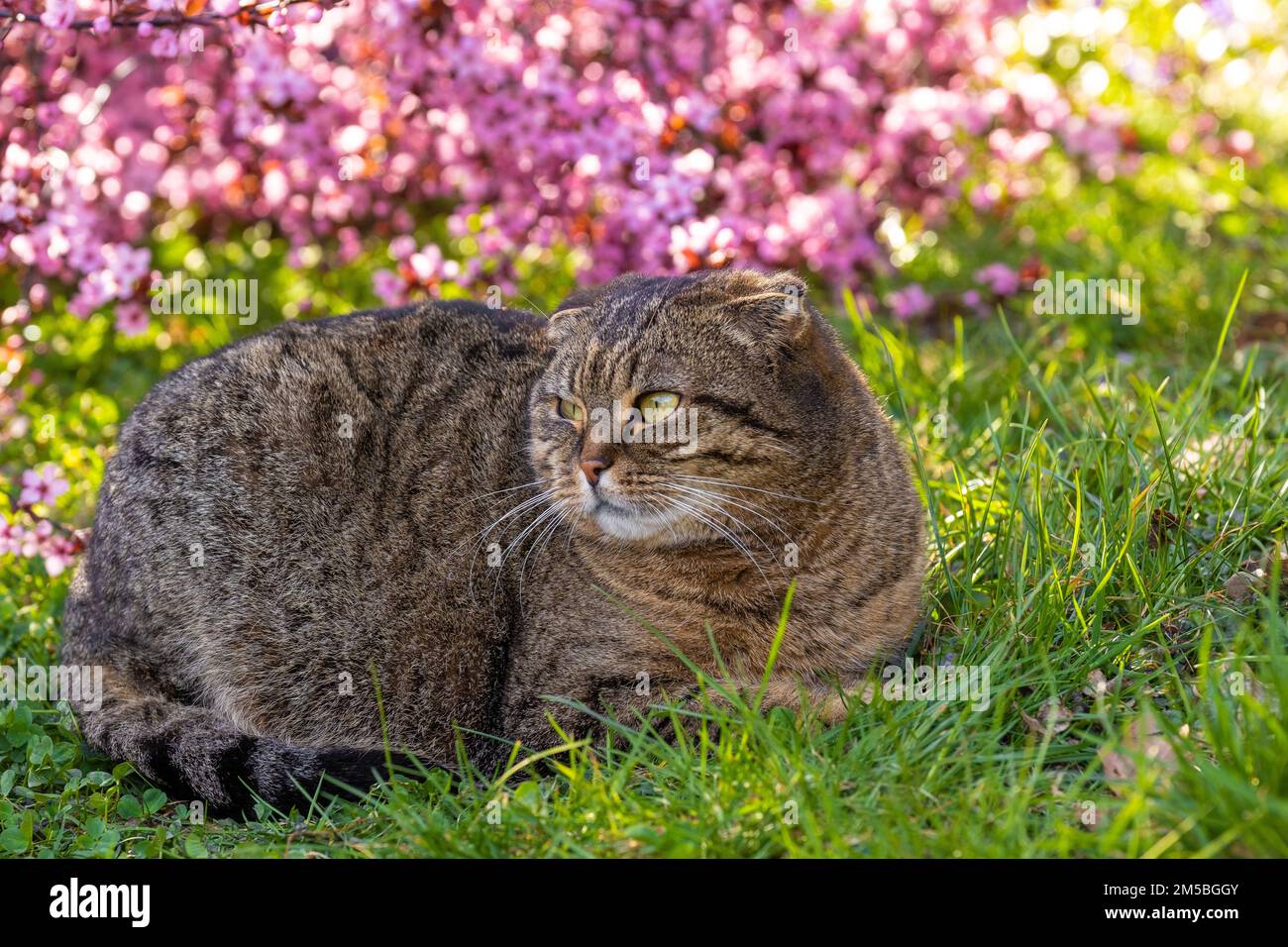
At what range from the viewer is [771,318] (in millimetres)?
3338

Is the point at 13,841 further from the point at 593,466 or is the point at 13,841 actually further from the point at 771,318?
the point at 771,318

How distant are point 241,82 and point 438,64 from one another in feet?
2.98

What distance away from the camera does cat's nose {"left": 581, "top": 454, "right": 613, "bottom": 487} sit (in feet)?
10.6

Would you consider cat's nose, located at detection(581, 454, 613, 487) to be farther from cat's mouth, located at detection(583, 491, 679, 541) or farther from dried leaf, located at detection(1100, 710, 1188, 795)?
dried leaf, located at detection(1100, 710, 1188, 795)

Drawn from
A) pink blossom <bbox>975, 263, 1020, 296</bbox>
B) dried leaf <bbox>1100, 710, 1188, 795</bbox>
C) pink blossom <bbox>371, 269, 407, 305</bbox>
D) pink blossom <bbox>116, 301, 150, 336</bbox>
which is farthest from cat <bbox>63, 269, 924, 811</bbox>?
pink blossom <bbox>975, 263, 1020, 296</bbox>

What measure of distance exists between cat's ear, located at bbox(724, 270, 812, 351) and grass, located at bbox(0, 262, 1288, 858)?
747mm

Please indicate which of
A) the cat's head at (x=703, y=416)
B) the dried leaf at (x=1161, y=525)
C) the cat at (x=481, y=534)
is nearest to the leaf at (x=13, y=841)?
the cat at (x=481, y=534)

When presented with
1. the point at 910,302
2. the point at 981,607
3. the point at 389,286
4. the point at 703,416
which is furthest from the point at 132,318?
the point at 981,607

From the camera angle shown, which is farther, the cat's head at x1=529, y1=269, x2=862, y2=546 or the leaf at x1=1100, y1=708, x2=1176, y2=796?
the cat's head at x1=529, y1=269, x2=862, y2=546

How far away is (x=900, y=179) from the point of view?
702cm

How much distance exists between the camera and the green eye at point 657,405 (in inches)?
130

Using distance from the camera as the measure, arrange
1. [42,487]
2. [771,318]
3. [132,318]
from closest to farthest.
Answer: [771,318] < [42,487] < [132,318]

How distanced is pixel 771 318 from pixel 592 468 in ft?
1.98

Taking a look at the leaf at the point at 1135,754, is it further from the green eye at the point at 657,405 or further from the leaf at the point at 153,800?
the leaf at the point at 153,800
